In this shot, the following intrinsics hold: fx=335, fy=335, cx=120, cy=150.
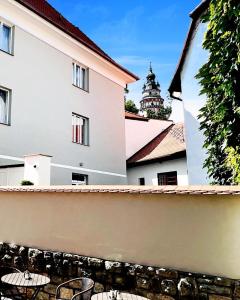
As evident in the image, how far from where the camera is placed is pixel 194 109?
14.2 m

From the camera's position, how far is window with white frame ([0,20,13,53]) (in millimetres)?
12844

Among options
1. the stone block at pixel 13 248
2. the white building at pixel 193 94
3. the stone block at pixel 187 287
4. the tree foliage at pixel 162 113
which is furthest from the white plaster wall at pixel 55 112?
the tree foliage at pixel 162 113

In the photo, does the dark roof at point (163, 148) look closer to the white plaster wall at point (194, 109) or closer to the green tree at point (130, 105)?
the white plaster wall at point (194, 109)

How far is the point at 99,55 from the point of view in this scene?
17.3 meters

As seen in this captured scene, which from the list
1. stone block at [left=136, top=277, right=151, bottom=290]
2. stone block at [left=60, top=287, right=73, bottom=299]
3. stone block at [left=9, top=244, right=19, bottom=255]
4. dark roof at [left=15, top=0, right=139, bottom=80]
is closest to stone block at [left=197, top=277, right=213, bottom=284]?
stone block at [left=136, top=277, right=151, bottom=290]

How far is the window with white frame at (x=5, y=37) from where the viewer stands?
1284 cm

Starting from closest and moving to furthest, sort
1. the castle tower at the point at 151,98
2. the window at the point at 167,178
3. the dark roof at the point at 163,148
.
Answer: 1. the window at the point at 167,178
2. the dark roof at the point at 163,148
3. the castle tower at the point at 151,98

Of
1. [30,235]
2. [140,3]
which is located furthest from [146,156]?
[30,235]

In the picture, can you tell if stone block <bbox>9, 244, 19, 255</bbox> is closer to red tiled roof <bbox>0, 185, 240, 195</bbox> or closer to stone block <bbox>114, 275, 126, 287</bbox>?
red tiled roof <bbox>0, 185, 240, 195</bbox>

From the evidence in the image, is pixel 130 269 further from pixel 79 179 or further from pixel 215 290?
pixel 79 179

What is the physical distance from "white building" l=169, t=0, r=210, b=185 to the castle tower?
1950 inches

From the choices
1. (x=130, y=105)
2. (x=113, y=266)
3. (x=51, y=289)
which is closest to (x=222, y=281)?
(x=113, y=266)

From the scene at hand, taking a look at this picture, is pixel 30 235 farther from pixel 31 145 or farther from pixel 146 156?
pixel 146 156

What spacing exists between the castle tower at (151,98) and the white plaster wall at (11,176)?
178ft
